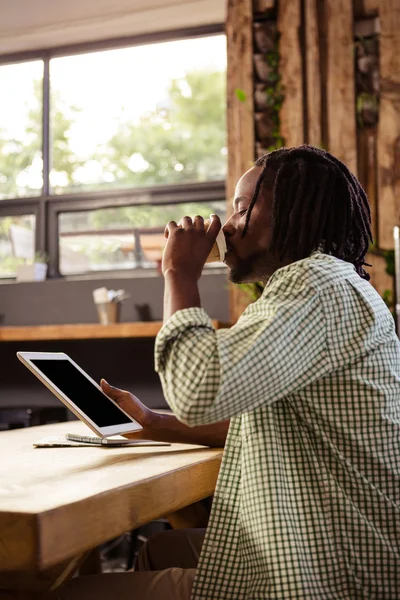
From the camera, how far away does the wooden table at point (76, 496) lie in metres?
0.92

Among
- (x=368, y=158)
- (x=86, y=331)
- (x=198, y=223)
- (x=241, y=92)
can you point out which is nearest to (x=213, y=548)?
(x=198, y=223)

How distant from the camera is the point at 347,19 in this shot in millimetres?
3998

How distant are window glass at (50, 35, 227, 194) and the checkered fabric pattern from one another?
11.7 ft

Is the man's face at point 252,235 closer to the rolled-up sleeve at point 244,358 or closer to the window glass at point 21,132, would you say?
the rolled-up sleeve at point 244,358

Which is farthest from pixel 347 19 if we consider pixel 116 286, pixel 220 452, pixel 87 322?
pixel 220 452

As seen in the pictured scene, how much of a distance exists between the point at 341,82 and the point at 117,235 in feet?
5.58

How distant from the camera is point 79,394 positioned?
166cm

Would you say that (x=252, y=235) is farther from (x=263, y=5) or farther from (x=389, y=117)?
(x=263, y=5)

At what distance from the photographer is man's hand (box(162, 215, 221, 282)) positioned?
1.26 meters

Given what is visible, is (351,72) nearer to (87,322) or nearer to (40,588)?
(87,322)

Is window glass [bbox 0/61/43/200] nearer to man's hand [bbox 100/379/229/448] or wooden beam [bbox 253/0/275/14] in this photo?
wooden beam [bbox 253/0/275/14]

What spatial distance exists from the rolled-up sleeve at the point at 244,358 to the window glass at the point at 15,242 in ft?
13.0

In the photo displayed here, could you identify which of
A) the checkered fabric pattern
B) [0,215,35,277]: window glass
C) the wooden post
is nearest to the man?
the checkered fabric pattern

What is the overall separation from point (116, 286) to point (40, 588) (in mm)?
3478
